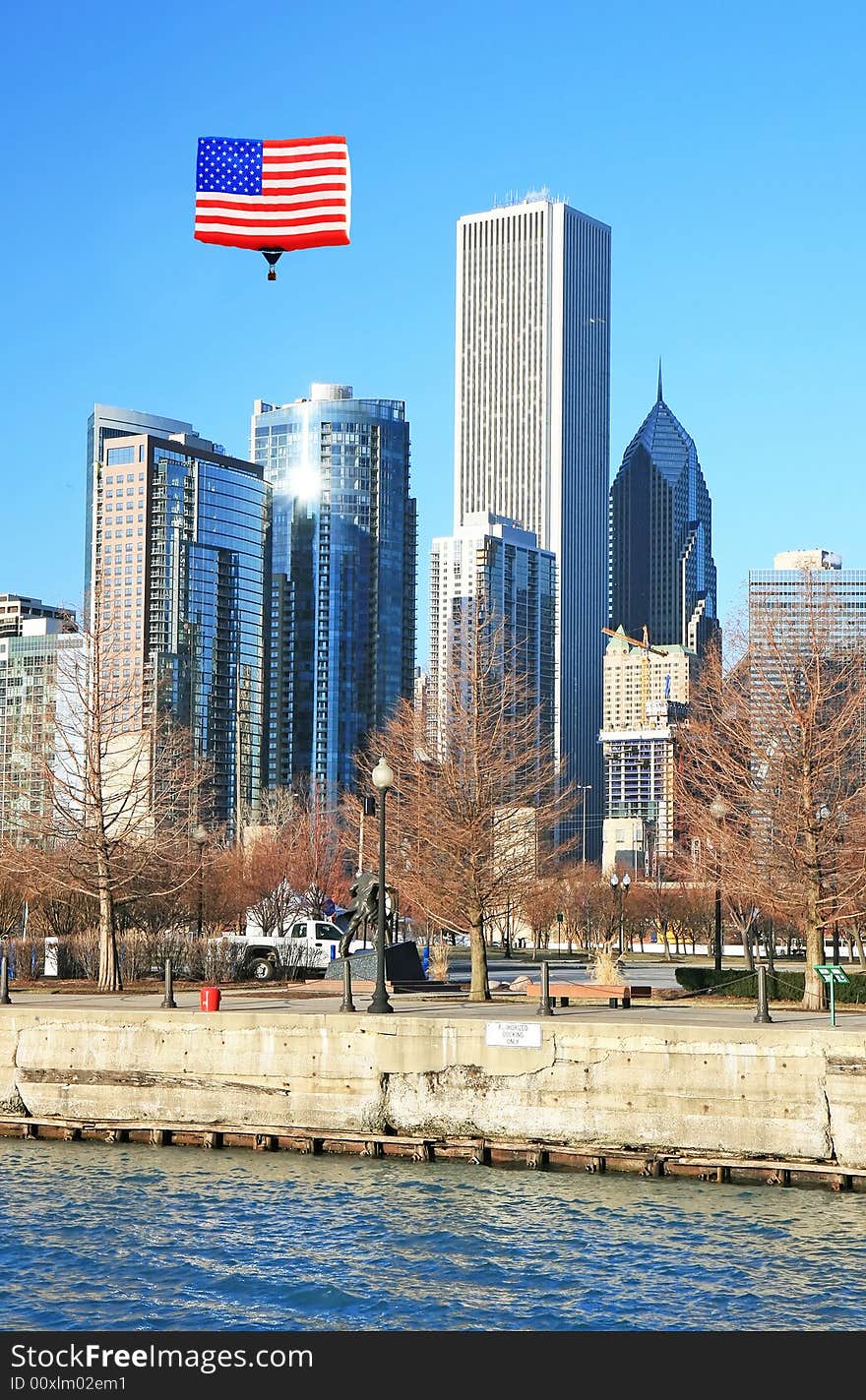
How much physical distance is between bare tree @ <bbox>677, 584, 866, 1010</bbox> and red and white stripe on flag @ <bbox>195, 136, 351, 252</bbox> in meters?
15.8

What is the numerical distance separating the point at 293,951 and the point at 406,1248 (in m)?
28.7

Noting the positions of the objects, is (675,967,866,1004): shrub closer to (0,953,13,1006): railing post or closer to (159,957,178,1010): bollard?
(159,957,178,1010): bollard

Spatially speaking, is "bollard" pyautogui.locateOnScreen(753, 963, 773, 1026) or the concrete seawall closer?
the concrete seawall

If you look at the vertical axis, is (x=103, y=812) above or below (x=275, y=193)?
below

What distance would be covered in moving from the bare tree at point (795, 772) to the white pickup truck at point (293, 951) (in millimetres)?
13710

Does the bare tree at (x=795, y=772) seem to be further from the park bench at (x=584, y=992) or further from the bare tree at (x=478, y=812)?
the bare tree at (x=478, y=812)

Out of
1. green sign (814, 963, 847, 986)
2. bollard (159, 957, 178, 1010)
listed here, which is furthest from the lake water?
green sign (814, 963, 847, 986)

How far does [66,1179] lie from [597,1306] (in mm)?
11989

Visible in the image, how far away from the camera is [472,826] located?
143 ft

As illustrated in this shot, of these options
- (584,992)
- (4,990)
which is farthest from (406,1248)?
(584,992)

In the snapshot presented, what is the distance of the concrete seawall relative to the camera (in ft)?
97.8

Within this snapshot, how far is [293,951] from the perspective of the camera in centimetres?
5375

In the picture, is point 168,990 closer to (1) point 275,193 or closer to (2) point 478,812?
(2) point 478,812

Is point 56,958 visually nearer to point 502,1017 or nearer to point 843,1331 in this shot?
point 502,1017
